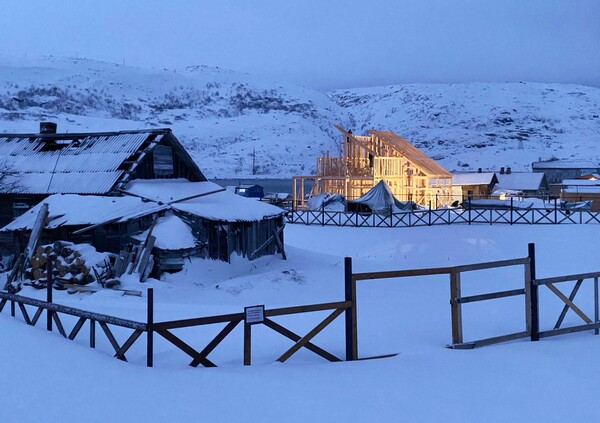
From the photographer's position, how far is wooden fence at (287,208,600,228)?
112ft

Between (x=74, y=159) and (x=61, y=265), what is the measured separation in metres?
6.27

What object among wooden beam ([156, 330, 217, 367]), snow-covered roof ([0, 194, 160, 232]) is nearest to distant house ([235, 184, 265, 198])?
snow-covered roof ([0, 194, 160, 232])

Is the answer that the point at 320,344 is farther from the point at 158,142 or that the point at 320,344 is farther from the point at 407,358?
the point at 158,142

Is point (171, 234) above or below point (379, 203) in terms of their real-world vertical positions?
below

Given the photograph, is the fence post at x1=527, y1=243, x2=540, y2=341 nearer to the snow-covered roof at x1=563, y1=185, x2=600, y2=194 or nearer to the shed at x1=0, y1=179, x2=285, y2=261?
the shed at x1=0, y1=179, x2=285, y2=261

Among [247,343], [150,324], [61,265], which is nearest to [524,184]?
[61,265]

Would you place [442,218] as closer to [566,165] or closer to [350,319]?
[350,319]

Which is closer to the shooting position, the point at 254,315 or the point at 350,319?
the point at 254,315

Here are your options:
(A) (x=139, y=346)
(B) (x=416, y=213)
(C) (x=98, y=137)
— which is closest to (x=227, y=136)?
(B) (x=416, y=213)

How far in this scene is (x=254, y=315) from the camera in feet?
29.4

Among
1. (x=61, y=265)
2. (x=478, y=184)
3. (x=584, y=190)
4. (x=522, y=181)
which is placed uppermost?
(x=522, y=181)

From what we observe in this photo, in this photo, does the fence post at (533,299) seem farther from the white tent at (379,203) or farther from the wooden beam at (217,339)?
the white tent at (379,203)

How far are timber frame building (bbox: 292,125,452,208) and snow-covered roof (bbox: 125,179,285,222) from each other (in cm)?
2169

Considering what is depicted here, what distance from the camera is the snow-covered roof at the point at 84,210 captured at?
18.7m
